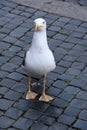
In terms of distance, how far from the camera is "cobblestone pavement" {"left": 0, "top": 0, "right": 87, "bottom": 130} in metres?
6.20

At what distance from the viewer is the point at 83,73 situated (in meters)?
7.37

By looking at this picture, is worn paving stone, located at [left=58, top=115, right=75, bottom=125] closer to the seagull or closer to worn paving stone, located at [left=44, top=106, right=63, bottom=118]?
worn paving stone, located at [left=44, top=106, right=63, bottom=118]

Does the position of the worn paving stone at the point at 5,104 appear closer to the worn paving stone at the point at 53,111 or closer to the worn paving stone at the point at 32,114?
the worn paving stone at the point at 32,114

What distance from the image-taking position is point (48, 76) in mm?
7270

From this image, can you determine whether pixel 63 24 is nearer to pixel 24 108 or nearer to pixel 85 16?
pixel 85 16

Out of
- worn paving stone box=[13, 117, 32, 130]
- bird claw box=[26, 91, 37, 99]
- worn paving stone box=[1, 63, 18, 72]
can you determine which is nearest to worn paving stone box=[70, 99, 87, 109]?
bird claw box=[26, 91, 37, 99]

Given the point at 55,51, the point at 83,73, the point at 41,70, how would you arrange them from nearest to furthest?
the point at 41,70 < the point at 83,73 < the point at 55,51

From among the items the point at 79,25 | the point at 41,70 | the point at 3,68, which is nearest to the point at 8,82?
the point at 3,68

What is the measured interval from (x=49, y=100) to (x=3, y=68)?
135cm

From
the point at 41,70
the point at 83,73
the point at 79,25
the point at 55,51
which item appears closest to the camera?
the point at 41,70

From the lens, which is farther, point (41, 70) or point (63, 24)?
point (63, 24)

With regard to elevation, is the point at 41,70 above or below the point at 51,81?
above

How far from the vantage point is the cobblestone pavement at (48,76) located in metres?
6.20

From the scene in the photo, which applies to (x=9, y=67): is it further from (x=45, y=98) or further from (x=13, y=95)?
(x=45, y=98)
